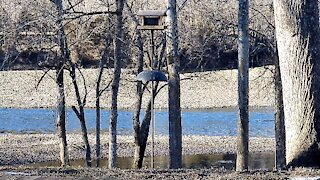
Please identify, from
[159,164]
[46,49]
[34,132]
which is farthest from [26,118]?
[46,49]

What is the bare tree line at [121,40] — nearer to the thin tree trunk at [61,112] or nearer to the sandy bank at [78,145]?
the thin tree trunk at [61,112]

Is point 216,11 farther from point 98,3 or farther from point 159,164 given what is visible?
point 159,164

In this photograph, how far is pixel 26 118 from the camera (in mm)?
39344

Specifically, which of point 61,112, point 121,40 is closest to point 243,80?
point 121,40

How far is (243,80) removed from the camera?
1409cm

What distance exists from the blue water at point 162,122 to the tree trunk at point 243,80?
15590 millimetres

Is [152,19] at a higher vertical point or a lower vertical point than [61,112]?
higher

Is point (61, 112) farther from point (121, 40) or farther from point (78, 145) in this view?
point (78, 145)

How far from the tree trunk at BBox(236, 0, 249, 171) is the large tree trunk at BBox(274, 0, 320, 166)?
456cm

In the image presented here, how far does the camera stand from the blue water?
33094mm

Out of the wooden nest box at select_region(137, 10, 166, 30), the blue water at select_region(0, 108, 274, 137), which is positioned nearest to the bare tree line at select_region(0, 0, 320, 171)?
the wooden nest box at select_region(137, 10, 166, 30)

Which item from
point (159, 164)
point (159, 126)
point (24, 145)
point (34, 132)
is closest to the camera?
point (159, 164)

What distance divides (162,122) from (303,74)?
28910mm

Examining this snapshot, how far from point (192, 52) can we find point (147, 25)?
218 inches
